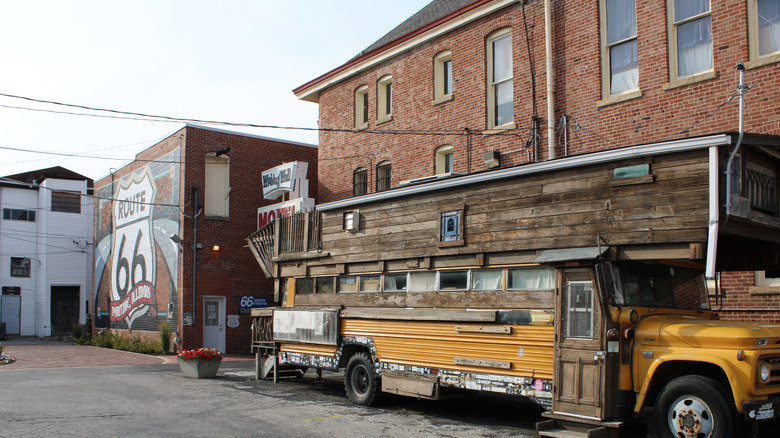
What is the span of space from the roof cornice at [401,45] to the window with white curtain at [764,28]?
5929 millimetres

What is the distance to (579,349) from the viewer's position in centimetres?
873

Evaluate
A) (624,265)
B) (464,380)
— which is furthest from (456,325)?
(624,265)

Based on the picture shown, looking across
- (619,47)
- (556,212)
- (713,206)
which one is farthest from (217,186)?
(713,206)

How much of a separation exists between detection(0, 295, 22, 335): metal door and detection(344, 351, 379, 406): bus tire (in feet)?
112

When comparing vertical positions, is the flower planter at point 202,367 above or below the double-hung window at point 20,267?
below

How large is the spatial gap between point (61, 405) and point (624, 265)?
9.91 metres

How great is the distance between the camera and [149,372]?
61.3ft

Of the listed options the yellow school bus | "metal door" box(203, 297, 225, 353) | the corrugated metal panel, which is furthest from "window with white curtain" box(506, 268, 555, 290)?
"metal door" box(203, 297, 225, 353)

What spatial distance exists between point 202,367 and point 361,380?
19.3 feet

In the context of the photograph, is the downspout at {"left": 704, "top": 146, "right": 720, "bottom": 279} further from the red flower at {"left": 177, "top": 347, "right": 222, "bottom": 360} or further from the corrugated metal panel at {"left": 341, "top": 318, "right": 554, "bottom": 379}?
the red flower at {"left": 177, "top": 347, "right": 222, "bottom": 360}

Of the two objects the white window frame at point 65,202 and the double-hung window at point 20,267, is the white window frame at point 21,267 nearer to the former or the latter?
the double-hung window at point 20,267

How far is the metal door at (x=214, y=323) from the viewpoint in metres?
24.9

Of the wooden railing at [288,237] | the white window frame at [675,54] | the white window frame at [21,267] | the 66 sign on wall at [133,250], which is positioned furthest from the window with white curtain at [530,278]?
the white window frame at [21,267]

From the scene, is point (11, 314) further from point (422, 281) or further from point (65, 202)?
point (422, 281)
